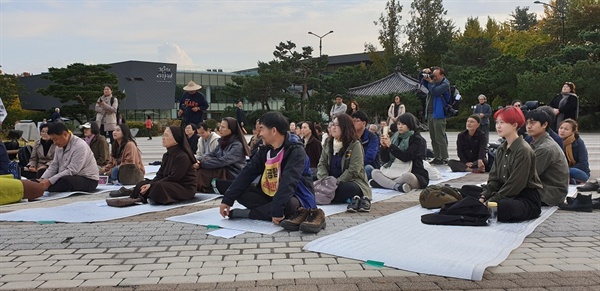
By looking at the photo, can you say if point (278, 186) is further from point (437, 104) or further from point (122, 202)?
point (437, 104)

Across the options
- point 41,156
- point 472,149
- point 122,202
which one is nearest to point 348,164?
point 122,202

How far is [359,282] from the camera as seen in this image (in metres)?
3.40

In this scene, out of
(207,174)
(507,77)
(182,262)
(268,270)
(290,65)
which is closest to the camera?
(268,270)

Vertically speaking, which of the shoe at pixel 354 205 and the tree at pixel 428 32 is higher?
the tree at pixel 428 32

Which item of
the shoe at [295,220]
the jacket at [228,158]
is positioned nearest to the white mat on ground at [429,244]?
the shoe at [295,220]

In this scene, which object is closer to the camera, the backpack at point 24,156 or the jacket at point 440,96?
the backpack at point 24,156

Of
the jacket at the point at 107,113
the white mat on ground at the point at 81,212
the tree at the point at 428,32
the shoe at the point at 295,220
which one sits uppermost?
the tree at the point at 428,32

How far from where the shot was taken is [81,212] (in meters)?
6.05

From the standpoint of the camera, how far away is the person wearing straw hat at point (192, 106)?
11.3 metres

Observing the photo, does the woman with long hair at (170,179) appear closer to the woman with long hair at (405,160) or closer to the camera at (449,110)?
the woman with long hair at (405,160)

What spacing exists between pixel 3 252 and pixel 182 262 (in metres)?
1.68

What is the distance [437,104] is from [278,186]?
684 cm

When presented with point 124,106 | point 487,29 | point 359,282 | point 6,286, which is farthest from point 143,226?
point 487,29

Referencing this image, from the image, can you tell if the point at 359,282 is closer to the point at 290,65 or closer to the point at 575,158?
the point at 575,158
